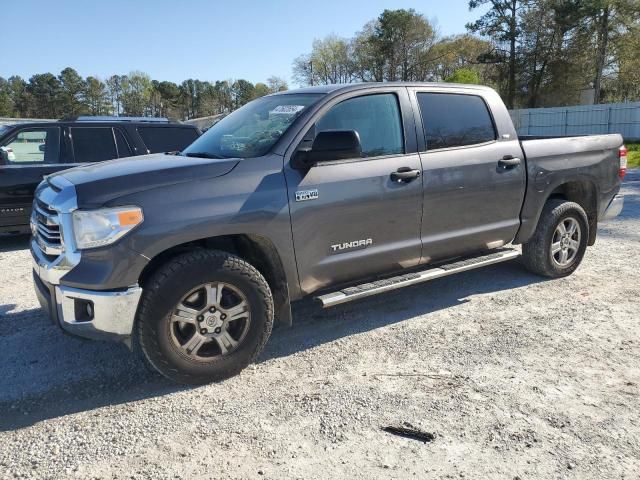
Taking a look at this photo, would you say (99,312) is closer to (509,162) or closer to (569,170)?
(509,162)

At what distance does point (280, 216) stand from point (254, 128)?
0.97m

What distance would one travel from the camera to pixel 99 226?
10.3 feet

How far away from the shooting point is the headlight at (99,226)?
3.13m

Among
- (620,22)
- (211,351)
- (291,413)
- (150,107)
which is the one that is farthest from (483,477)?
(150,107)

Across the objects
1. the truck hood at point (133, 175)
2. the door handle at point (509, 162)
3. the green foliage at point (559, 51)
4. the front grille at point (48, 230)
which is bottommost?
the front grille at point (48, 230)

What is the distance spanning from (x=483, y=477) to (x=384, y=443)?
0.52 meters

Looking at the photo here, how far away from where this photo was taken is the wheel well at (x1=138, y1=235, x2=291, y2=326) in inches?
143

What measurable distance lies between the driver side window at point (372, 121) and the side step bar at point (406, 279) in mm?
996

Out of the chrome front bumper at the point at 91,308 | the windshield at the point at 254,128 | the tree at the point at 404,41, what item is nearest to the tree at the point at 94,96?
the tree at the point at 404,41

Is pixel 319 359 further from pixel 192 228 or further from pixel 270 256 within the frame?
pixel 192 228

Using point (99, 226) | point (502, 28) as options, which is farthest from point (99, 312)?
point (502, 28)

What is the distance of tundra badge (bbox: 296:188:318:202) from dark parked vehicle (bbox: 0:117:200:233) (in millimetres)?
5272

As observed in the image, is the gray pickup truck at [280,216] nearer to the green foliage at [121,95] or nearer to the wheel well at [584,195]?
the wheel well at [584,195]

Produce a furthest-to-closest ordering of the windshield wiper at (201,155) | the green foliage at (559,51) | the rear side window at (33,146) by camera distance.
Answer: the green foliage at (559,51)
the rear side window at (33,146)
the windshield wiper at (201,155)
